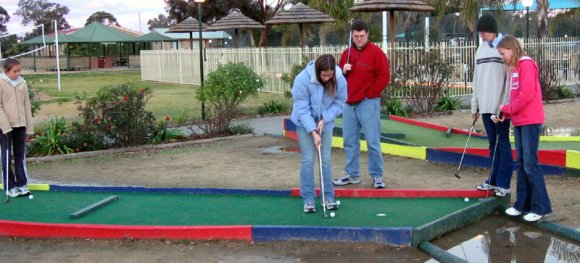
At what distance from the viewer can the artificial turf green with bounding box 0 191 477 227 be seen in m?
5.73

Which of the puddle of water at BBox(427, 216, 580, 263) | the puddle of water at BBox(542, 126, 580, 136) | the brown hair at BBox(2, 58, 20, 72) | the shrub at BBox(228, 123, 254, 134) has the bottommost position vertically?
the puddle of water at BBox(427, 216, 580, 263)

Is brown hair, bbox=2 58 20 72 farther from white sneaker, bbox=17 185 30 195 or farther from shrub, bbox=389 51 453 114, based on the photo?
shrub, bbox=389 51 453 114

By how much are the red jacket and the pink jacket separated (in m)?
1.63

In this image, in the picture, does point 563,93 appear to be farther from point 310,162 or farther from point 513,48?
point 310,162

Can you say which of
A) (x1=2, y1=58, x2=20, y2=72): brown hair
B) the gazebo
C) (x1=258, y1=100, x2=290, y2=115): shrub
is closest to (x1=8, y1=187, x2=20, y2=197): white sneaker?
(x1=2, y1=58, x2=20, y2=72): brown hair

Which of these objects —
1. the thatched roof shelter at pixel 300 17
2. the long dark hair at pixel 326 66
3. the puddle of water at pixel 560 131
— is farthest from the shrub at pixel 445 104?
the long dark hair at pixel 326 66

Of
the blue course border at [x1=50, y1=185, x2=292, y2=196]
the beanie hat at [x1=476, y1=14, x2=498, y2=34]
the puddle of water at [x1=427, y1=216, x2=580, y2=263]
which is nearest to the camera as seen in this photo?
the puddle of water at [x1=427, y1=216, x2=580, y2=263]

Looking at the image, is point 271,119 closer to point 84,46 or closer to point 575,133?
point 575,133

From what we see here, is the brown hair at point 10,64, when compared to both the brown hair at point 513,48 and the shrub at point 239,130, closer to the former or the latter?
the brown hair at point 513,48

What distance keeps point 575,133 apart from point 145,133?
7.40m

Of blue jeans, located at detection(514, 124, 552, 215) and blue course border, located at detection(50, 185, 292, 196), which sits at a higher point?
blue jeans, located at detection(514, 124, 552, 215)

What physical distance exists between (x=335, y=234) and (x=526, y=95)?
6.42 ft

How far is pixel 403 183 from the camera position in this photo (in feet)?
25.2

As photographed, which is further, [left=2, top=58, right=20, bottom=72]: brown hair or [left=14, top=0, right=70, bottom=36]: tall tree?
[left=14, top=0, right=70, bottom=36]: tall tree
